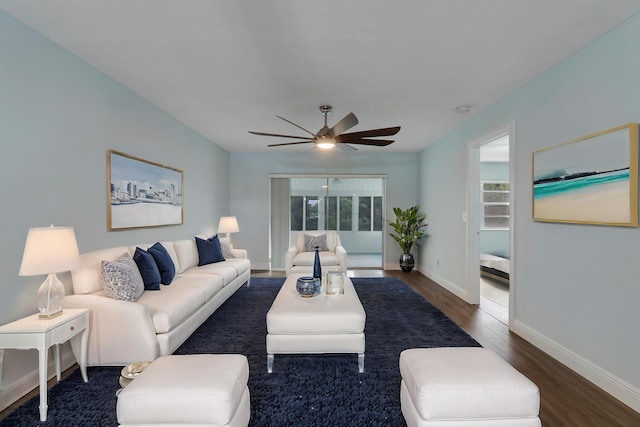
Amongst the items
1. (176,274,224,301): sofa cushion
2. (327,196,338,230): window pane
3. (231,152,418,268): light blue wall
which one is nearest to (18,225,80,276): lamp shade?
(176,274,224,301): sofa cushion

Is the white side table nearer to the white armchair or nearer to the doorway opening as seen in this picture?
the white armchair

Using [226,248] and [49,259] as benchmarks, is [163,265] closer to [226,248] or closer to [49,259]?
[49,259]

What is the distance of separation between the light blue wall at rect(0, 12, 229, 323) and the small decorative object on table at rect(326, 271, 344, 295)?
219cm

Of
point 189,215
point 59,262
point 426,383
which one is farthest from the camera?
point 189,215

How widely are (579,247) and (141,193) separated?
4.31 m

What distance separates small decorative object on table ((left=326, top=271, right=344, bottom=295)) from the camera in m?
2.92

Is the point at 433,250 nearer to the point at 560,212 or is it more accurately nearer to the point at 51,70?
the point at 560,212

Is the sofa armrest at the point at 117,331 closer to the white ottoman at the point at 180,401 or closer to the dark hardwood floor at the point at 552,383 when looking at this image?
the white ottoman at the point at 180,401

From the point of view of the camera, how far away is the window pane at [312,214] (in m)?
6.80

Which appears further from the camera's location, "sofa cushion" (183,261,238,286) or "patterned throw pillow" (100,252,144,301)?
"sofa cushion" (183,261,238,286)

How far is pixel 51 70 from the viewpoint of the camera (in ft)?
7.72

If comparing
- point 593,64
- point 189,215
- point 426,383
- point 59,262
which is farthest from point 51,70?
point 593,64

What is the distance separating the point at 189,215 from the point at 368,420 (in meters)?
3.93

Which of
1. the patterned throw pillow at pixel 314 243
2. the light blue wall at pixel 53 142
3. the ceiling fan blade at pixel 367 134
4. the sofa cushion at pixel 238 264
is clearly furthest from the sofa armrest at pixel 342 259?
the light blue wall at pixel 53 142
